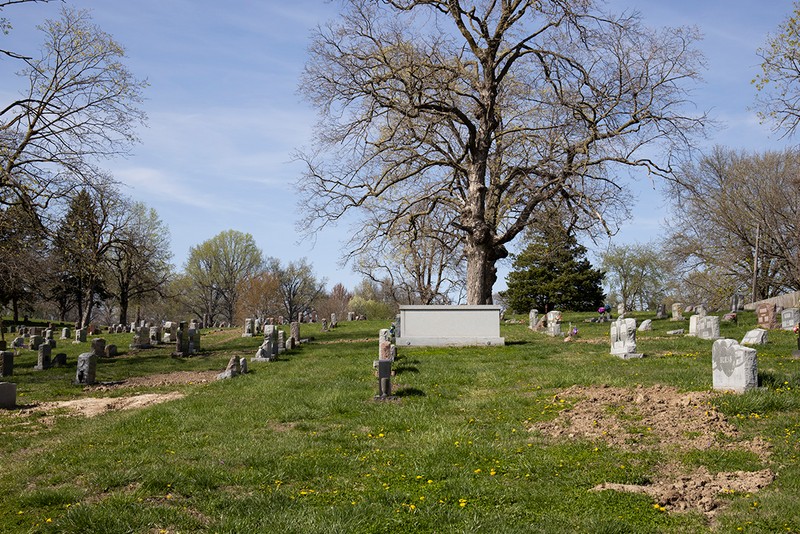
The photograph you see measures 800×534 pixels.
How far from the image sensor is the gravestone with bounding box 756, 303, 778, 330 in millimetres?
22844

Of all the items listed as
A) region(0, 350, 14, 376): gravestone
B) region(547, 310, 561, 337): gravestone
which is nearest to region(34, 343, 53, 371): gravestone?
region(0, 350, 14, 376): gravestone

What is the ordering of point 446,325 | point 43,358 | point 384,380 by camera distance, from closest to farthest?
point 384,380 < point 43,358 < point 446,325

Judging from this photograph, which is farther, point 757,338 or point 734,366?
point 757,338

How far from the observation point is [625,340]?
16.3 meters

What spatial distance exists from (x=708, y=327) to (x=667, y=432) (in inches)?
483

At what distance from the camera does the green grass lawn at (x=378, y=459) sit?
6.25 meters

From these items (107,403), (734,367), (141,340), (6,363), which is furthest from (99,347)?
(734,367)

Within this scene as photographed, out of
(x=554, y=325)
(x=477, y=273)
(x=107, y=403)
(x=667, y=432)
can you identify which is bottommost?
(x=107, y=403)

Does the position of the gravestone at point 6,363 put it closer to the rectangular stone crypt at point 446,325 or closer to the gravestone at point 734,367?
the rectangular stone crypt at point 446,325

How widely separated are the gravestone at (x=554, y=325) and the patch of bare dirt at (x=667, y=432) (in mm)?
13151

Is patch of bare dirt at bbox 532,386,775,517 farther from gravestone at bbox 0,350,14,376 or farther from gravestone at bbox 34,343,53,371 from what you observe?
gravestone at bbox 34,343,53,371

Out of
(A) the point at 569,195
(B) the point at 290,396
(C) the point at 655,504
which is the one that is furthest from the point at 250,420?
(A) the point at 569,195

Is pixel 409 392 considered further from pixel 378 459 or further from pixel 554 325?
pixel 554 325

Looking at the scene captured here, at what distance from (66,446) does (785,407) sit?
401 inches
